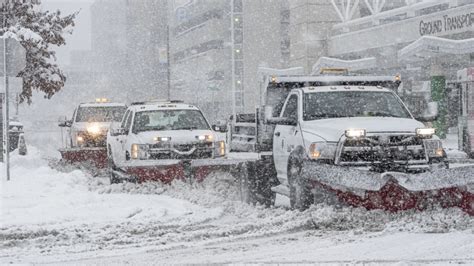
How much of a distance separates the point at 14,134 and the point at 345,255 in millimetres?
23223

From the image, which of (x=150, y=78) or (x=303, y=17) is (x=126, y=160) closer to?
(x=303, y=17)

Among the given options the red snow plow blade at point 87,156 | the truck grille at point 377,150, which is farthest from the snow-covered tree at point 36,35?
the truck grille at point 377,150

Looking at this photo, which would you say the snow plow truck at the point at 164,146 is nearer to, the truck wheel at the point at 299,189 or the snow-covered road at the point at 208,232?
the snow-covered road at the point at 208,232

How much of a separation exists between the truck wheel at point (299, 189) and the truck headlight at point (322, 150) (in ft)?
0.95

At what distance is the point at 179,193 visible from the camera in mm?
14617

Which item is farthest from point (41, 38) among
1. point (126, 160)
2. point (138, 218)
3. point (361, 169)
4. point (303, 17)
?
point (303, 17)

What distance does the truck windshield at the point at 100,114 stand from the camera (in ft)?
78.7

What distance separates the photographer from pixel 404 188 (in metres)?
10.1

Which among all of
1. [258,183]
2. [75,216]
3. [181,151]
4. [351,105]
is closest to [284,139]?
[258,183]

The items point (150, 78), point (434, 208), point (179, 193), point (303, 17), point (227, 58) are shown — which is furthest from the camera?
point (150, 78)

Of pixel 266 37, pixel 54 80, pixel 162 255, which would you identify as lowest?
pixel 162 255

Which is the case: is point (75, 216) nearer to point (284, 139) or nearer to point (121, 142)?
point (284, 139)

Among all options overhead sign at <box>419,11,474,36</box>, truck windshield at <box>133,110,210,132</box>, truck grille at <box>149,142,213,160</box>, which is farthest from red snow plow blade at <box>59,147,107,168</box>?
overhead sign at <box>419,11,474,36</box>

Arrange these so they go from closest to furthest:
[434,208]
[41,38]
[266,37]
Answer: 1. [434,208]
2. [41,38]
3. [266,37]
